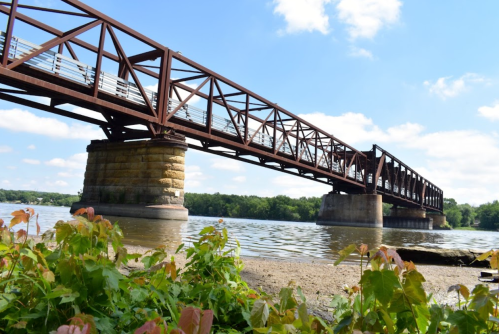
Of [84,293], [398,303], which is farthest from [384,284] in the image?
[84,293]

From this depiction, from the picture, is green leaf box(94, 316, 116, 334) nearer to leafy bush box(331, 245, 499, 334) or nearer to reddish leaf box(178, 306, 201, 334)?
reddish leaf box(178, 306, 201, 334)

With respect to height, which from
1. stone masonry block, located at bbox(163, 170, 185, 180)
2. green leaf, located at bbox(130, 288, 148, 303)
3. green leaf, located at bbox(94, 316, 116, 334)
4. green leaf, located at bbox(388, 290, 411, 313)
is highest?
stone masonry block, located at bbox(163, 170, 185, 180)

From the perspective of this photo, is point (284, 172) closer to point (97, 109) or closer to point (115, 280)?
point (97, 109)

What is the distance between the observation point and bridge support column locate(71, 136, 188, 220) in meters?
17.7

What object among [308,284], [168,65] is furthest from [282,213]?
[308,284]

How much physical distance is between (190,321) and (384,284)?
0.64m

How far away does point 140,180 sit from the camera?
18.7 metres

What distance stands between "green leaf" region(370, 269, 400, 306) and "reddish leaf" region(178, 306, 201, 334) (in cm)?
59

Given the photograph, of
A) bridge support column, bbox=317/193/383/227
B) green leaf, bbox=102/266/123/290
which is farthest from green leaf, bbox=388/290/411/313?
bridge support column, bbox=317/193/383/227

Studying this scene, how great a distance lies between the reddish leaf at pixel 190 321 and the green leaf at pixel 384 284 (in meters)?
0.59

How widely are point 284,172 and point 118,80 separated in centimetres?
2134

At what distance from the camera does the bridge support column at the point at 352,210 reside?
147ft

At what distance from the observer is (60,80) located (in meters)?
16.4

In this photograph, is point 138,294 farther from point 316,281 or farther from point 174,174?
point 174,174
